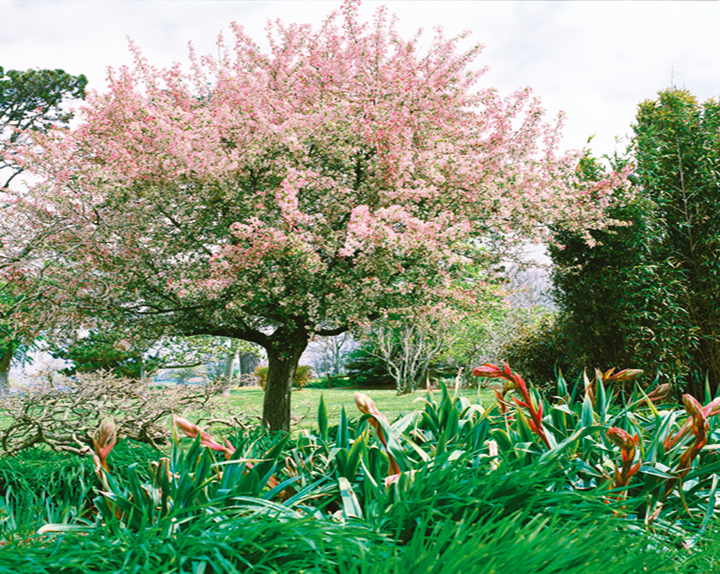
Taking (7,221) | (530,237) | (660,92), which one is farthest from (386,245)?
(660,92)

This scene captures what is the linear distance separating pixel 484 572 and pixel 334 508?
82 cm

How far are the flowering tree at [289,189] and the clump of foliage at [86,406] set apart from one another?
1.06m

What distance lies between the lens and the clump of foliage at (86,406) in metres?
4.92

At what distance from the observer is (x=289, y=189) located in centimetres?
526

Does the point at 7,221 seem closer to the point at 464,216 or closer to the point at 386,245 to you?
the point at 386,245

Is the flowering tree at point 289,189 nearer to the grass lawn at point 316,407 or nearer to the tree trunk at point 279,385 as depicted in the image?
the tree trunk at point 279,385

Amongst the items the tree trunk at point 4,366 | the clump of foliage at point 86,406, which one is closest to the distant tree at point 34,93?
the tree trunk at point 4,366

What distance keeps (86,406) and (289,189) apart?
3.28m

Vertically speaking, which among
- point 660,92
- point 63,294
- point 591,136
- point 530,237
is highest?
point 660,92

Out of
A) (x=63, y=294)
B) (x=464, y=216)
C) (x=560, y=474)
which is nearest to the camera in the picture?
(x=560, y=474)

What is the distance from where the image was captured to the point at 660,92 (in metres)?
7.75

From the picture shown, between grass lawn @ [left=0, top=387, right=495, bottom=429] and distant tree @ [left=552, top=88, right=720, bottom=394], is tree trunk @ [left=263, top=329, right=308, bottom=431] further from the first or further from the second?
distant tree @ [left=552, top=88, right=720, bottom=394]

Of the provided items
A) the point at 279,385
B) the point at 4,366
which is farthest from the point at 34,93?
the point at 279,385

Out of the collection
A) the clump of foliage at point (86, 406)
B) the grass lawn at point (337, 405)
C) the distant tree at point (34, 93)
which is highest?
the distant tree at point (34, 93)
